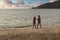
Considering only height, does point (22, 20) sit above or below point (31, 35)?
below

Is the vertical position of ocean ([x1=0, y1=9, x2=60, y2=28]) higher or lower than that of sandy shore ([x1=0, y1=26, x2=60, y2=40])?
lower

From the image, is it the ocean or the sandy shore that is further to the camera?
the ocean

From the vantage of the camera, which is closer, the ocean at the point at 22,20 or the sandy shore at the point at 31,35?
the sandy shore at the point at 31,35

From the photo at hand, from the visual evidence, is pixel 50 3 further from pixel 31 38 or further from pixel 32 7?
pixel 31 38

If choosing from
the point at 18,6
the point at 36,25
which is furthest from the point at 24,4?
the point at 36,25

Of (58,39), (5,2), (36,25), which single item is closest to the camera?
(58,39)

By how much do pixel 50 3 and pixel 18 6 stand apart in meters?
14.2

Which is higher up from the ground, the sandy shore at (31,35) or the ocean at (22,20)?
the sandy shore at (31,35)

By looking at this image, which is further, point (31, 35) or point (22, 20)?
point (22, 20)

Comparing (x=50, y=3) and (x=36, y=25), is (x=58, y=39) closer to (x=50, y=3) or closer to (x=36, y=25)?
(x=36, y=25)

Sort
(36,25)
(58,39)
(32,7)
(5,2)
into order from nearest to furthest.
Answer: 1. (58,39)
2. (36,25)
3. (5,2)
4. (32,7)

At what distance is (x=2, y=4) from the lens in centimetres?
10544

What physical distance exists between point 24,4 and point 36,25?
286 ft

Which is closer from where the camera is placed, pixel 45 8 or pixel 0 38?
pixel 0 38
